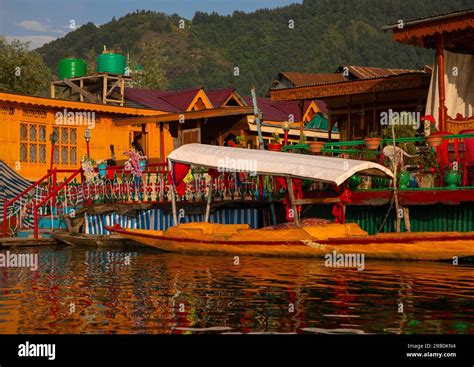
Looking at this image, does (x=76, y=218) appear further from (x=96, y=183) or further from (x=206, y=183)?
(x=206, y=183)

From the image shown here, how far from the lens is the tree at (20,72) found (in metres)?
51.1

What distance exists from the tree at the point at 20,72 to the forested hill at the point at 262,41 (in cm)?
7106

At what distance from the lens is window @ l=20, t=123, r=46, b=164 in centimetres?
2914

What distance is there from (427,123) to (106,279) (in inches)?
356

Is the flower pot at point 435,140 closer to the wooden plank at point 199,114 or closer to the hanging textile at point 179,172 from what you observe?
the hanging textile at point 179,172

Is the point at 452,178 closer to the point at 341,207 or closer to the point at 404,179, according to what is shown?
the point at 404,179

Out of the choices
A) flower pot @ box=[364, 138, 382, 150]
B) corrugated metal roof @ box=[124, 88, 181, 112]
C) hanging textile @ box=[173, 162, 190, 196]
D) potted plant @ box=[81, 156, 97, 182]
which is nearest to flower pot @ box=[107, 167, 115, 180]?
potted plant @ box=[81, 156, 97, 182]

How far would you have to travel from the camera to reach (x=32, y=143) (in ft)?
96.5

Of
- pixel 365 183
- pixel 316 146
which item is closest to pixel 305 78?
pixel 316 146

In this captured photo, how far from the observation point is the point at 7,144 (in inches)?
1120

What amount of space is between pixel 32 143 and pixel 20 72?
23.3 metres

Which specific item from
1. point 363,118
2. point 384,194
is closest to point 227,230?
point 384,194

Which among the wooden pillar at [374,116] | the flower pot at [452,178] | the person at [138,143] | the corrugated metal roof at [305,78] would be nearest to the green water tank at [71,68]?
the person at [138,143]

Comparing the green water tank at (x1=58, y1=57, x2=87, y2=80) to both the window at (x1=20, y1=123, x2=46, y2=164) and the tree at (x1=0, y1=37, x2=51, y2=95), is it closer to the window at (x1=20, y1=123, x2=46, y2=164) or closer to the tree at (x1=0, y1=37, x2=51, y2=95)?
the window at (x1=20, y1=123, x2=46, y2=164)
